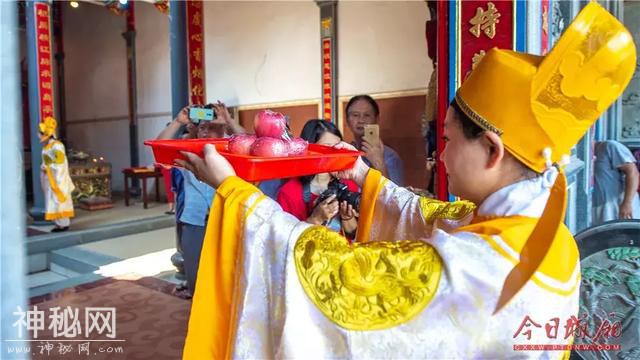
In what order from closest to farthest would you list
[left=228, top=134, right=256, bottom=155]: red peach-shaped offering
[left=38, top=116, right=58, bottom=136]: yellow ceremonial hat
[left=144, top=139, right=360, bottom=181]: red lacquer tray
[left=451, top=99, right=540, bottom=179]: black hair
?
[left=451, top=99, right=540, bottom=179]: black hair < [left=144, top=139, right=360, bottom=181]: red lacquer tray < [left=228, top=134, right=256, bottom=155]: red peach-shaped offering < [left=38, top=116, right=58, bottom=136]: yellow ceremonial hat

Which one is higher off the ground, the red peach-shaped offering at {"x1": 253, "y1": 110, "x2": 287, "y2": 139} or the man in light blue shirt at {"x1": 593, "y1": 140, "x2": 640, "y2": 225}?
the red peach-shaped offering at {"x1": 253, "y1": 110, "x2": 287, "y2": 139}

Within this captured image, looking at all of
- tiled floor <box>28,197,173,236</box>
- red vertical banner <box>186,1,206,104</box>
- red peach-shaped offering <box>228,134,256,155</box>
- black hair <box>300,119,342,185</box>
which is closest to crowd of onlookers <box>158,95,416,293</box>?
black hair <box>300,119,342,185</box>

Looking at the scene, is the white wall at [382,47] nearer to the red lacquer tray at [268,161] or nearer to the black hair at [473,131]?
the red lacquer tray at [268,161]

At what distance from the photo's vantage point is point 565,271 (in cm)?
96

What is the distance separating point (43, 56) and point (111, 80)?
3.71 meters

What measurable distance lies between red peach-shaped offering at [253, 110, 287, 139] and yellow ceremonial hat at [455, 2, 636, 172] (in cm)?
58

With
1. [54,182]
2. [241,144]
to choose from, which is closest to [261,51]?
[54,182]

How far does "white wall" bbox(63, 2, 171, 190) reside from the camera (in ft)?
30.3

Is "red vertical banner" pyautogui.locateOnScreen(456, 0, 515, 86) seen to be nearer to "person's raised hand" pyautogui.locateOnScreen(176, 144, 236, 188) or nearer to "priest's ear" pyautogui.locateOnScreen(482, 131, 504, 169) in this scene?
"priest's ear" pyautogui.locateOnScreen(482, 131, 504, 169)

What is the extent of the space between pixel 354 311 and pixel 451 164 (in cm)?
39

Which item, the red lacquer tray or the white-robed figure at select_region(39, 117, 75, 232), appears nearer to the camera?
the red lacquer tray

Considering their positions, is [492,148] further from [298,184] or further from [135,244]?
[135,244]

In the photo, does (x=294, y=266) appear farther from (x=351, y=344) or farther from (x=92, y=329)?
(x=92, y=329)

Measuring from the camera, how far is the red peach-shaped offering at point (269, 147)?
120cm
